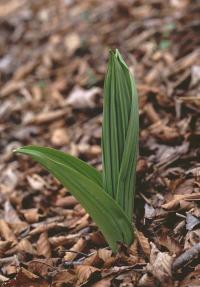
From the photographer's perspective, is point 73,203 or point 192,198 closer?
point 192,198

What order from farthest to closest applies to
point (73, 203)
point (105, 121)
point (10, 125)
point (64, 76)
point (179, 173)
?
point (64, 76), point (10, 125), point (73, 203), point (179, 173), point (105, 121)

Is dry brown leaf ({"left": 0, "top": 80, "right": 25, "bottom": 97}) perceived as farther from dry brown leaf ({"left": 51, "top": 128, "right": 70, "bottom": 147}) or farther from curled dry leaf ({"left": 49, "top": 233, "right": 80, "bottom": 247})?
curled dry leaf ({"left": 49, "top": 233, "right": 80, "bottom": 247})

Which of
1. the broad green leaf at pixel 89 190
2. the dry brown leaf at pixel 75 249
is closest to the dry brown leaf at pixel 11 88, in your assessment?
the dry brown leaf at pixel 75 249

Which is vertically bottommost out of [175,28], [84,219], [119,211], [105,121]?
[84,219]

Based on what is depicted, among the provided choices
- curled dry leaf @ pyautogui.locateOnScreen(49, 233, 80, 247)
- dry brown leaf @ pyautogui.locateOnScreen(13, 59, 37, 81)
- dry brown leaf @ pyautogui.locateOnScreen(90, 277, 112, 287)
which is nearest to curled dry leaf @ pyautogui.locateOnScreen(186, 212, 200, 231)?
dry brown leaf @ pyautogui.locateOnScreen(90, 277, 112, 287)

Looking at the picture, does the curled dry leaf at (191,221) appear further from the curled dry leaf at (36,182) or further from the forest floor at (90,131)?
the curled dry leaf at (36,182)

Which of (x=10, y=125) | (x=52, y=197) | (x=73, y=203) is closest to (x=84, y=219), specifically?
(x=73, y=203)

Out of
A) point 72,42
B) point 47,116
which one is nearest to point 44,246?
point 47,116

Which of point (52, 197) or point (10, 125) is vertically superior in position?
point (10, 125)

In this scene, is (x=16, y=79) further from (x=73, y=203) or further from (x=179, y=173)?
(x=179, y=173)
